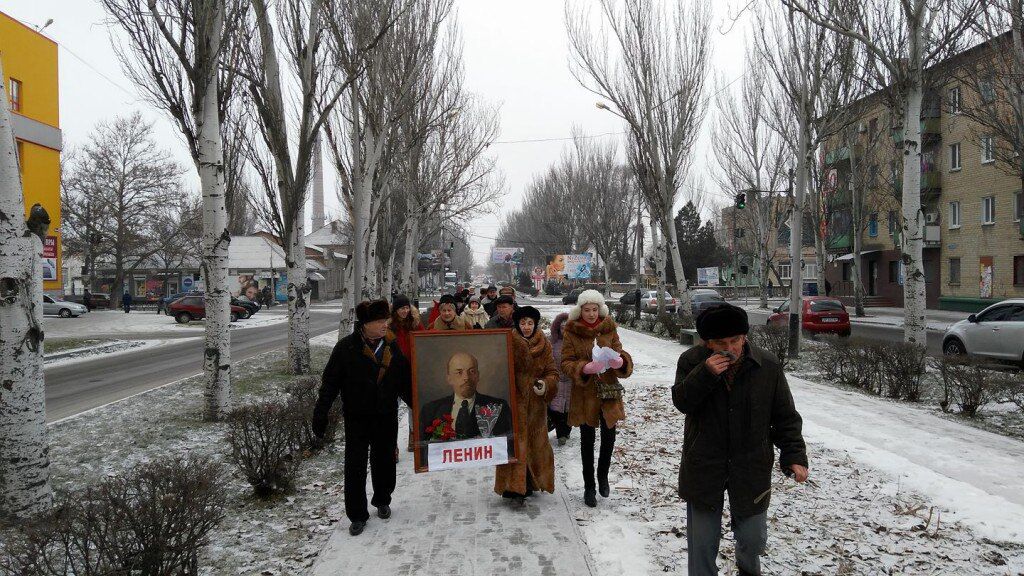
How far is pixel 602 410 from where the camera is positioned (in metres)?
5.35

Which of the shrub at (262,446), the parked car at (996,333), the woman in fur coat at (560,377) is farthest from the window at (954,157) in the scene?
the shrub at (262,446)

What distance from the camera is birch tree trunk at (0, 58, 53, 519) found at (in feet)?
15.7

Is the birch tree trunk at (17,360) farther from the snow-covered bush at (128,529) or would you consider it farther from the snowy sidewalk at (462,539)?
the snowy sidewalk at (462,539)

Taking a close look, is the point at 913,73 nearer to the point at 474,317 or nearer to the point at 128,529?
the point at 474,317

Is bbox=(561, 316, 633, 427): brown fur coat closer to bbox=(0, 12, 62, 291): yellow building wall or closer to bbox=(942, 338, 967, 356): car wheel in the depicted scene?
bbox=(942, 338, 967, 356): car wheel

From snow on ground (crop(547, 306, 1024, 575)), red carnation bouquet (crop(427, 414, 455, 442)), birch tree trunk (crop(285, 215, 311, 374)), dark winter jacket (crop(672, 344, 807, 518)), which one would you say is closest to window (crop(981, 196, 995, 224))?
snow on ground (crop(547, 306, 1024, 575))

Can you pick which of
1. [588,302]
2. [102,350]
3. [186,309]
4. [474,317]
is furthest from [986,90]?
[186,309]

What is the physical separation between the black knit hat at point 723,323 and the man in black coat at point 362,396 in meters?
2.61

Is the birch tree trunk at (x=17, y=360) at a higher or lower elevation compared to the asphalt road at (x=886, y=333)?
higher

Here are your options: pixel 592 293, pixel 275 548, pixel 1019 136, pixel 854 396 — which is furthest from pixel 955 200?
pixel 275 548

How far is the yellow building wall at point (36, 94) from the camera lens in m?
28.0

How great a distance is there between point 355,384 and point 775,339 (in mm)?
11861

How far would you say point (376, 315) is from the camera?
504 centimetres

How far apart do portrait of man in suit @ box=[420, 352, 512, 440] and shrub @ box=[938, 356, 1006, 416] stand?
696 centimetres
